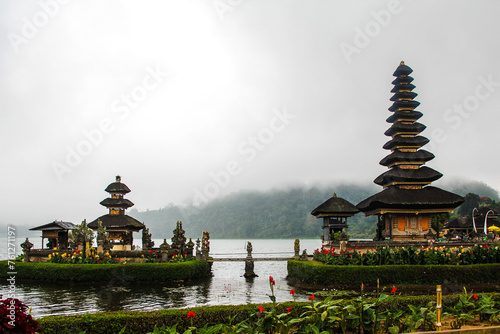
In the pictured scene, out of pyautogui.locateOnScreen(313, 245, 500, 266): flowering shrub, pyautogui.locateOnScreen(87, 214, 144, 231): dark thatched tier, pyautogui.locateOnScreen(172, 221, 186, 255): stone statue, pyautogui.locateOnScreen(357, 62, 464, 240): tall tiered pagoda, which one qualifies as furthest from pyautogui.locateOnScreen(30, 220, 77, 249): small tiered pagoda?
pyautogui.locateOnScreen(357, 62, 464, 240): tall tiered pagoda

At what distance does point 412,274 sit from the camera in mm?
22375

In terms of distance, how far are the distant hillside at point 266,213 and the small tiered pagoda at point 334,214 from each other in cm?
13072

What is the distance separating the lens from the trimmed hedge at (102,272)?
86.1ft

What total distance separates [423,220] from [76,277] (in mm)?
26455

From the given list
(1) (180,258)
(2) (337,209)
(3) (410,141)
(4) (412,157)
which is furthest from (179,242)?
(3) (410,141)

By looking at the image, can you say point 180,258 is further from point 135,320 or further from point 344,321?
point 344,321

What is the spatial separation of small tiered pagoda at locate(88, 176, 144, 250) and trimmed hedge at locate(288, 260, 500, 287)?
809 inches

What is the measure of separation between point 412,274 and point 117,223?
83.3 feet

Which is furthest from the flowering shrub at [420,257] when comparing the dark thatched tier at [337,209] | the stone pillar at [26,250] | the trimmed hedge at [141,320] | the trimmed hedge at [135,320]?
the stone pillar at [26,250]

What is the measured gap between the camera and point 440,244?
27.1 metres

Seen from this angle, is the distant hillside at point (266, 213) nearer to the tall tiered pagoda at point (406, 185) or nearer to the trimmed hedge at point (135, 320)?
the tall tiered pagoda at point (406, 185)

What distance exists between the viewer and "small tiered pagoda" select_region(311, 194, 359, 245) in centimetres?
3034

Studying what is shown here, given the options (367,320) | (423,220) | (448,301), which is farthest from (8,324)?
(423,220)

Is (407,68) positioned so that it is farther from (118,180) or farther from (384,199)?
(118,180)
